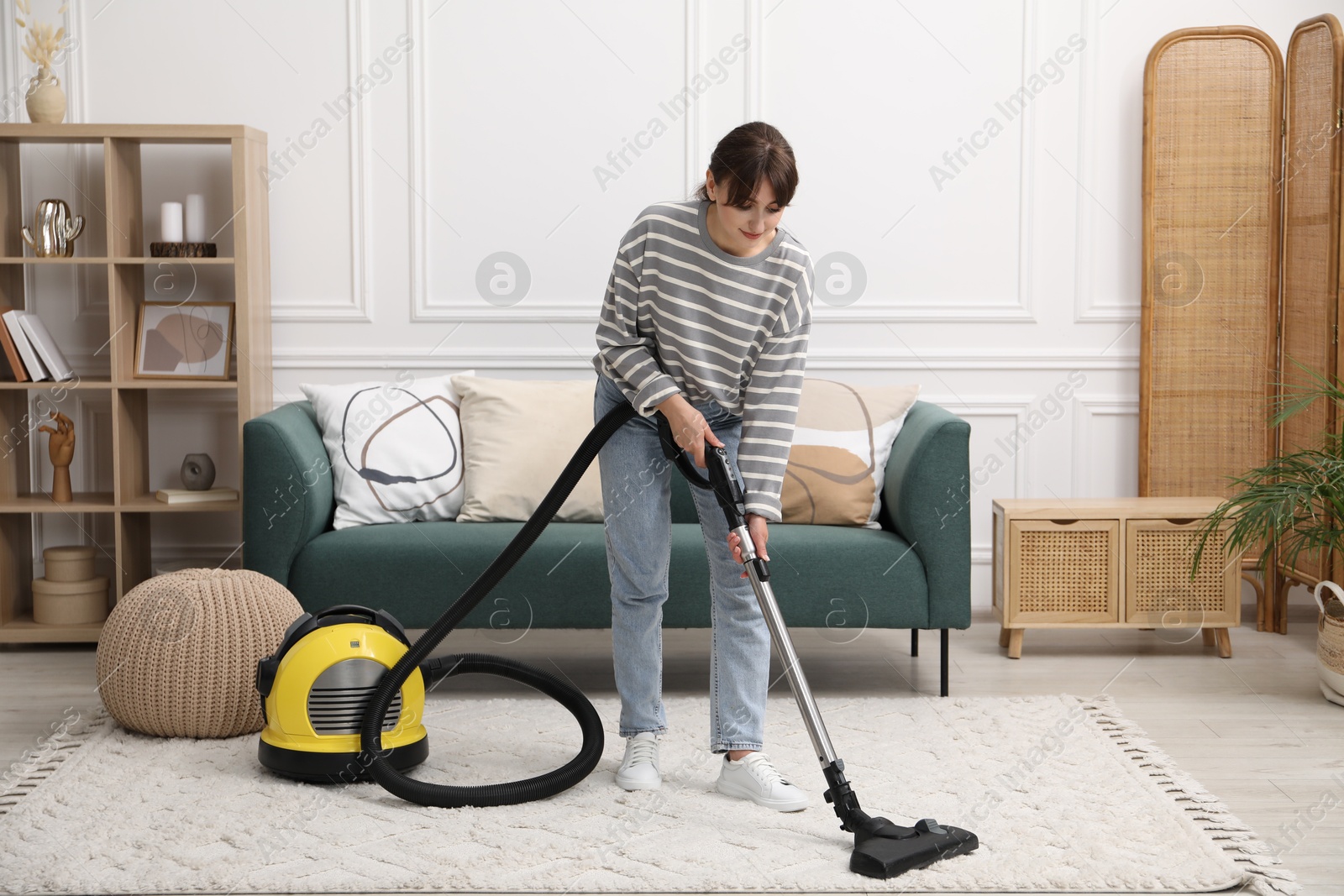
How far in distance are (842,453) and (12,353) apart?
2361 mm

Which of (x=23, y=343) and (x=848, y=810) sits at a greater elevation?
(x=23, y=343)

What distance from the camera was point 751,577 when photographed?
1996 mm

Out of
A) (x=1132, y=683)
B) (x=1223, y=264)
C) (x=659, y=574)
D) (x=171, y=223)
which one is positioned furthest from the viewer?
(x=1223, y=264)

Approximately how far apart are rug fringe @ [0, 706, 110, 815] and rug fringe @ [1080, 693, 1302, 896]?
7.09 ft

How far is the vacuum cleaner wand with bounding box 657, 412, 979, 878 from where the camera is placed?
1.90 m

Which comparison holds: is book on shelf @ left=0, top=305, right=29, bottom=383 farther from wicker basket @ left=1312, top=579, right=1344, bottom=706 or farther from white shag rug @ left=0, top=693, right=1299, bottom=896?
wicker basket @ left=1312, top=579, right=1344, bottom=706

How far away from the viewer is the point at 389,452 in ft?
10.3

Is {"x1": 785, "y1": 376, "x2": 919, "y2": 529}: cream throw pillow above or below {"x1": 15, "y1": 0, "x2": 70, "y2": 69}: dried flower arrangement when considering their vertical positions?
below

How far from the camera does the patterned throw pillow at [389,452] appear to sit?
3.10 metres

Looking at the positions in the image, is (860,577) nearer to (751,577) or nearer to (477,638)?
(751,577)

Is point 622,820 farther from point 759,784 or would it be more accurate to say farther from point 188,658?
point 188,658

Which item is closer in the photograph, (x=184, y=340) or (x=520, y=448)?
(x=520, y=448)

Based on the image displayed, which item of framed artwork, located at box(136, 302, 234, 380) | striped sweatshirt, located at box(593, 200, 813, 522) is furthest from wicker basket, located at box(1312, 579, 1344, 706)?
framed artwork, located at box(136, 302, 234, 380)

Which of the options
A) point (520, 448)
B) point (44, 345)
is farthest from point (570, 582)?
point (44, 345)
